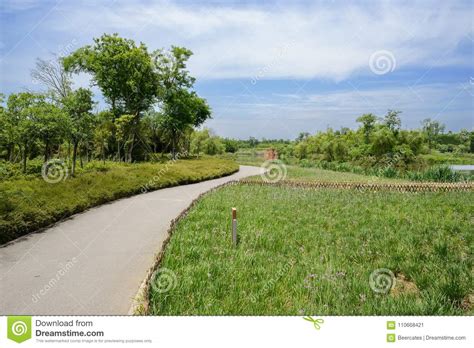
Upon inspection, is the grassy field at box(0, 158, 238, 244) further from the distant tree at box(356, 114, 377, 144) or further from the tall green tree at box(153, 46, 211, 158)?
the distant tree at box(356, 114, 377, 144)

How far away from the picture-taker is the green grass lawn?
12.2ft

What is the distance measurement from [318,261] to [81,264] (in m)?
3.80

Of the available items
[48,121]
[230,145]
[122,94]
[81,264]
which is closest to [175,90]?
[122,94]

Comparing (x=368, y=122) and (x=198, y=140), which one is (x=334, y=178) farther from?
(x=198, y=140)

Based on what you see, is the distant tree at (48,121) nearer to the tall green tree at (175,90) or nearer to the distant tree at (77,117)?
the distant tree at (77,117)

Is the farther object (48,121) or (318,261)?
(48,121)

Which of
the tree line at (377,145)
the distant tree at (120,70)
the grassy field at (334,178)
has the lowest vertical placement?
the grassy field at (334,178)

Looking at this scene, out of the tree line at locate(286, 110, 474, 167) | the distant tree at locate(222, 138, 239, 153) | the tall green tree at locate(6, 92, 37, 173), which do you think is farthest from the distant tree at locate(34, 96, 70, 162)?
the distant tree at locate(222, 138, 239, 153)

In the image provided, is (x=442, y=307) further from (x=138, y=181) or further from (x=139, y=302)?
(x=138, y=181)

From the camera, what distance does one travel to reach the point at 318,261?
523cm

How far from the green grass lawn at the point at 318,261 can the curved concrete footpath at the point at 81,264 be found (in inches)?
21.9

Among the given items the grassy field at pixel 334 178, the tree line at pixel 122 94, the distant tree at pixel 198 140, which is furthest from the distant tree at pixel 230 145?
the grassy field at pixel 334 178

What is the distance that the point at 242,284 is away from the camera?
4203mm

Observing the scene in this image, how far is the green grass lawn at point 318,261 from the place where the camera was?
147 inches
